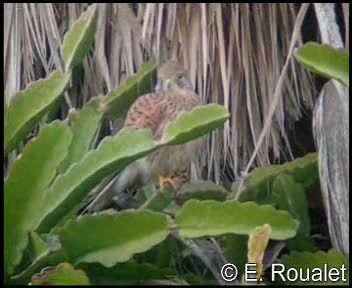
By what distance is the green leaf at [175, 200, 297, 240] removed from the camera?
6.96 feet

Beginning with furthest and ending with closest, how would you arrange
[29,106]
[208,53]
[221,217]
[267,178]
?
[208,53]
[267,178]
[29,106]
[221,217]

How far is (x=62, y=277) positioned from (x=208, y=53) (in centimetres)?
75

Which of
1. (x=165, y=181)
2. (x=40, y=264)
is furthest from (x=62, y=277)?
(x=165, y=181)

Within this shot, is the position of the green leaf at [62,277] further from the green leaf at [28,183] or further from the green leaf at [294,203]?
the green leaf at [294,203]

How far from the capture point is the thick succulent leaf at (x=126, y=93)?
2.47 metres

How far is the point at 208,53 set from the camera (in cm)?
258

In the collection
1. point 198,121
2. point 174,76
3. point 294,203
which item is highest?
point 174,76

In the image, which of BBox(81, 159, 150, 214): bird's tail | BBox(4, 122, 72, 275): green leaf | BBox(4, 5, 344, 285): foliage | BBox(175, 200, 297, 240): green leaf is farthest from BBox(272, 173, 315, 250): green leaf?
BBox(4, 122, 72, 275): green leaf

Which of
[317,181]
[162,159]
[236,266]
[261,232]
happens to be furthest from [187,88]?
[261,232]

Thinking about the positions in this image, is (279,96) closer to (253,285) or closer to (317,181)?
(317,181)

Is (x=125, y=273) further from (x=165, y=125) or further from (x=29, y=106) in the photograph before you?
(x=165, y=125)

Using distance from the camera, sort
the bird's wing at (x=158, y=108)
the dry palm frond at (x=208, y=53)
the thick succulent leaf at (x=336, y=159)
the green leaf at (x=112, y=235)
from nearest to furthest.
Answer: the green leaf at (x=112, y=235), the thick succulent leaf at (x=336, y=159), the dry palm frond at (x=208, y=53), the bird's wing at (x=158, y=108)

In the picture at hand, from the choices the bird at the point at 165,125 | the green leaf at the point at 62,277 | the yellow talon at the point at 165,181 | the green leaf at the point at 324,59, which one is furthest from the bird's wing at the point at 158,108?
the green leaf at the point at 62,277

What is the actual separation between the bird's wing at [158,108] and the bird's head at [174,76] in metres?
0.02
